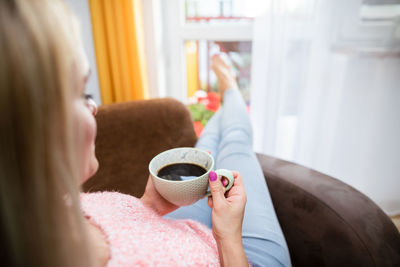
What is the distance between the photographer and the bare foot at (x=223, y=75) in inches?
55.1

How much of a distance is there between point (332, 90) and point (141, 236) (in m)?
1.23

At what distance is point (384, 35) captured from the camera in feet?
3.88

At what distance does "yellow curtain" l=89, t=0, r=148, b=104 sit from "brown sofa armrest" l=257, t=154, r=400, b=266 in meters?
0.87

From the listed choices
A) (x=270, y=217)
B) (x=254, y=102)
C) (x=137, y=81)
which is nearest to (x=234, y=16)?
(x=254, y=102)

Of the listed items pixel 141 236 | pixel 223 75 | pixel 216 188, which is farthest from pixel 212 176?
pixel 223 75

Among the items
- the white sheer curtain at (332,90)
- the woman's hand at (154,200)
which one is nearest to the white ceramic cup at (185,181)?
the woman's hand at (154,200)

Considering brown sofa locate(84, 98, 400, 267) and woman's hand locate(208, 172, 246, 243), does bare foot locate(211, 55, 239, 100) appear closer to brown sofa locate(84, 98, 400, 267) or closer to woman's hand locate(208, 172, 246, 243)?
brown sofa locate(84, 98, 400, 267)

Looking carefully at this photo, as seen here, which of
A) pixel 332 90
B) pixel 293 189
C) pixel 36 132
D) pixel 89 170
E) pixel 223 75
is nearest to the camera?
pixel 36 132

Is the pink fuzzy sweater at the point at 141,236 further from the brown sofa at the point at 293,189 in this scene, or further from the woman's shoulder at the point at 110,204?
the brown sofa at the point at 293,189

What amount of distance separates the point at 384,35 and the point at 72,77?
1402mm

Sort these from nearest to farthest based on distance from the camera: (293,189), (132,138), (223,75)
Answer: (293,189), (132,138), (223,75)

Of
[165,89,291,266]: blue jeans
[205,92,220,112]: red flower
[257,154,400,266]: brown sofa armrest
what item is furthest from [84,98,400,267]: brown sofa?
[205,92,220,112]: red flower

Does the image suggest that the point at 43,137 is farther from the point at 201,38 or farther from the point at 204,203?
the point at 201,38

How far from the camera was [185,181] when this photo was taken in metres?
0.50
